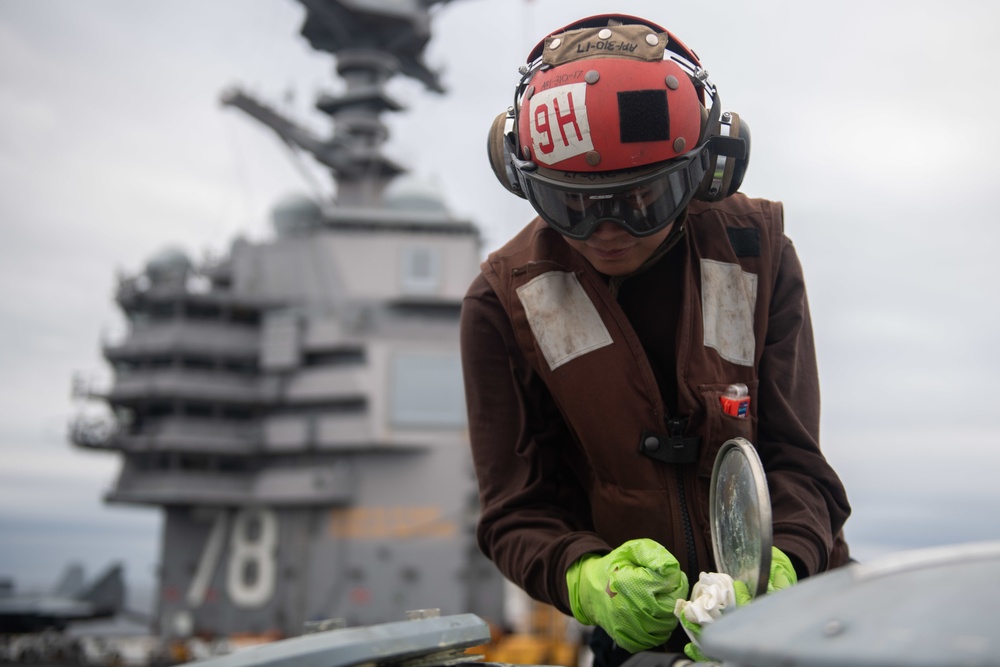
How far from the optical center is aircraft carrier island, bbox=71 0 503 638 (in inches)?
878

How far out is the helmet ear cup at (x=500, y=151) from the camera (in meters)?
2.31

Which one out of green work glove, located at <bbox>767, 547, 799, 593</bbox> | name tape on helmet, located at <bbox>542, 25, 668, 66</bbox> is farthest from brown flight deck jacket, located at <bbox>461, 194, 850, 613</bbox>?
name tape on helmet, located at <bbox>542, 25, 668, 66</bbox>

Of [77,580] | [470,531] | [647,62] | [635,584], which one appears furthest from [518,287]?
[77,580]

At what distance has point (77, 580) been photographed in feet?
107

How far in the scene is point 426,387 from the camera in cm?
2286

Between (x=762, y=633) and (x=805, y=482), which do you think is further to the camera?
(x=805, y=482)

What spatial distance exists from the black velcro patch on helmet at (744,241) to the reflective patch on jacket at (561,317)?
46cm

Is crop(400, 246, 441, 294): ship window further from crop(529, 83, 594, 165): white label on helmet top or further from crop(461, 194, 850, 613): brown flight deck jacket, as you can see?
crop(529, 83, 594, 165): white label on helmet top

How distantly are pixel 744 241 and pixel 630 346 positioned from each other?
474mm

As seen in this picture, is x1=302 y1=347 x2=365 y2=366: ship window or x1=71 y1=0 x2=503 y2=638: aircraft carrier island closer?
x1=71 y1=0 x2=503 y2=638: aircraft carrier island

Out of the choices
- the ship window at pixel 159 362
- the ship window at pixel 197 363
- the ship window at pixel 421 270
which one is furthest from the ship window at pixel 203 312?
the ship window at pixel 421 270

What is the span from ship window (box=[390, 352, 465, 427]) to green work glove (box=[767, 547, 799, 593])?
68.8ft

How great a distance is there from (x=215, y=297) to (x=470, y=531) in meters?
10.1

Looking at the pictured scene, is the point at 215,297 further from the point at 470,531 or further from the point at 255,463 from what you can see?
the point at 470,531
